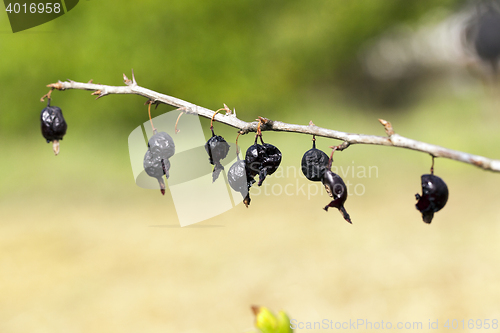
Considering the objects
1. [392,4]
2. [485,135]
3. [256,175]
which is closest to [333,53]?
[392,4]

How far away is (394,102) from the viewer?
26.3 feet

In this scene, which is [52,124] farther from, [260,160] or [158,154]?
[260,160]

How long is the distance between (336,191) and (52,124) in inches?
36.2

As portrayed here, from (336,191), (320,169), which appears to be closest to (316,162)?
(320,169)

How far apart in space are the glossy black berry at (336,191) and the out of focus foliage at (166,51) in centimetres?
576

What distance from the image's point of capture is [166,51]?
666cm

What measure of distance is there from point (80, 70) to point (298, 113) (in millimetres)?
3897

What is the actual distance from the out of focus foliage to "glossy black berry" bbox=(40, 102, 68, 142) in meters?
5.52

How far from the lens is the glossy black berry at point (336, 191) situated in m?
1.08

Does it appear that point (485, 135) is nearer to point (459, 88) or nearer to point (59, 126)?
point (459, 88)

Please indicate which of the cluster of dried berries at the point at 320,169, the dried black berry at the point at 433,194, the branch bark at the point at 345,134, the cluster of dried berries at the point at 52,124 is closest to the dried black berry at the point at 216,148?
the branch bark at the point at 345,134

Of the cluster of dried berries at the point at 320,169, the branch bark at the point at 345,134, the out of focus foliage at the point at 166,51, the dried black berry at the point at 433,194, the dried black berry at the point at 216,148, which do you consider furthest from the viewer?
the out of focus foliage at the point at 166,51

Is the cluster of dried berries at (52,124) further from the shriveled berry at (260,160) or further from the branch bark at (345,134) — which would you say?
the shriveled berry at (260,160)

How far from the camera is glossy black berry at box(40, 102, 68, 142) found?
1.23 metres
